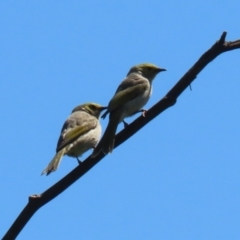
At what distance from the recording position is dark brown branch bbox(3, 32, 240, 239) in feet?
8.82

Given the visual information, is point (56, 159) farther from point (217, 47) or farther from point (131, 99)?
point (217, 47)

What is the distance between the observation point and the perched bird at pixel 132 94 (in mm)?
7116

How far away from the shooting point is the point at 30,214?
8.77 ft

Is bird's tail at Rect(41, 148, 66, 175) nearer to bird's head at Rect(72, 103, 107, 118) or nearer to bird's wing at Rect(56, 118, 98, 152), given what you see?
bird's wing at Rect(56, 118, 98, 152)

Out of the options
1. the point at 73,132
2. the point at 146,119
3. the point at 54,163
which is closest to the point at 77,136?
the point at 73,132

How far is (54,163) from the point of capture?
26.5 feet

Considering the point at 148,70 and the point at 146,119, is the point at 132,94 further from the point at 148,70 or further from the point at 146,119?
the point at 146,119

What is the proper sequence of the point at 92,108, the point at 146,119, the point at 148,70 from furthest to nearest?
the point at 92,108 < the point at 148,70 < the point at 146,119

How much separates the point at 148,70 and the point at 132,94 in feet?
4.55

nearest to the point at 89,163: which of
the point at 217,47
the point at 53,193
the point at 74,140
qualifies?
the point at 53,193

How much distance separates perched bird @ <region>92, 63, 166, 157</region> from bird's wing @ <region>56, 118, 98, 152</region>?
3.56 ft

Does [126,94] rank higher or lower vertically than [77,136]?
higher

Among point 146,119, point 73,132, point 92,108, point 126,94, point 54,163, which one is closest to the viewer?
point 146,119

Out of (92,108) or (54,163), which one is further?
(92,108)
